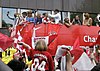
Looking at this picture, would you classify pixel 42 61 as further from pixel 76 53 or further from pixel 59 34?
pixel 59 34

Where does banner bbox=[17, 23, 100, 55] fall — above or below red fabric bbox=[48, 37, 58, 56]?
above

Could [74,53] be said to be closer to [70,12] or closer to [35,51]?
[35,51]

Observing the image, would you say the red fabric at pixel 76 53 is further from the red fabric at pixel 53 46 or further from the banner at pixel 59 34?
the banner at pixel 59 34

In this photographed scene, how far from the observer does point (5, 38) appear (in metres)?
8.85

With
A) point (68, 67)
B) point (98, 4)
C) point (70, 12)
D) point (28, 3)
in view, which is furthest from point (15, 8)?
point (68, 67)

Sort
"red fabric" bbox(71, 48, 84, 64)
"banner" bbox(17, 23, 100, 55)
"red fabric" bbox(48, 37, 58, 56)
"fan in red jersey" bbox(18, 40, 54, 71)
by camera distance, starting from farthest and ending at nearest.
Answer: "banner" bbox(17, 23, 100, 55) → "red fabric" bbox(48, 37, 58, 56) → "red fabric" bbox(71, 48, 84, 64) → "fan in red jersey" bbox(18, 40, 54, 71)

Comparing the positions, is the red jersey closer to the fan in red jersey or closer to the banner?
the fan in red jersey

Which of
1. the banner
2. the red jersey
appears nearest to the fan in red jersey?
the red jersey

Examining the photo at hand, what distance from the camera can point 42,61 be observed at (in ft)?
21.9

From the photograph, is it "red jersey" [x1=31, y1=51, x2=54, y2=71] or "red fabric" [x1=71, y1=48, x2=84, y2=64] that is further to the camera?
"red fabric" [x1=71, y1=48, x2=84, y2=64]

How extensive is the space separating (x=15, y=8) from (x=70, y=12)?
4243 mm

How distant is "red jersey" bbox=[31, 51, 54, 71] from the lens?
6.68 m

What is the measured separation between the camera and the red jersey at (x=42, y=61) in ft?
21.9

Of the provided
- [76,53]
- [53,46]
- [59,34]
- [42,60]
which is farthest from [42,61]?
[59,34]
